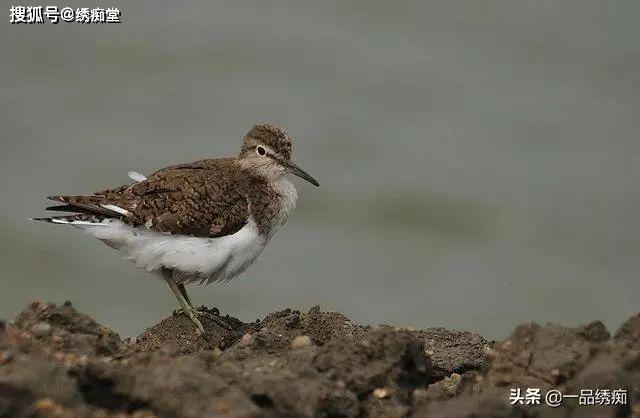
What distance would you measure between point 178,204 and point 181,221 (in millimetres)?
146

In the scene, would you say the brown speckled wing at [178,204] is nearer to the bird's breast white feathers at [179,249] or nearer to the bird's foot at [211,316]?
the bird's breast white feathers at [179,249]

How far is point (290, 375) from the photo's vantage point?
18.6ft

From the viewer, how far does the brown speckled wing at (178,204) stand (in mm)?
9258

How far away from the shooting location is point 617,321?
1564 cm

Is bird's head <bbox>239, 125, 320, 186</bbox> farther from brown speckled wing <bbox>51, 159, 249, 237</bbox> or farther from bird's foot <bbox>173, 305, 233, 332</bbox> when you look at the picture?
bird's foot <bbox>173, 305, 233, 332</bbox>

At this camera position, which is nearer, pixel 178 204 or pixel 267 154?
pixel 178 204

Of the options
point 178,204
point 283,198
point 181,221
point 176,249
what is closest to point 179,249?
point 176,249

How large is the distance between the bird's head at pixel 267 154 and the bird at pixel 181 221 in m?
0.43

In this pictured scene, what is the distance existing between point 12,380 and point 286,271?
37.3ft

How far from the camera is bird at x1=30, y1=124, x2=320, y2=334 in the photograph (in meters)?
9.27

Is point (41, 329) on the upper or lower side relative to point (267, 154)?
lower

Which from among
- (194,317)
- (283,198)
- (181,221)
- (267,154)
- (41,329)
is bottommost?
(41,329)

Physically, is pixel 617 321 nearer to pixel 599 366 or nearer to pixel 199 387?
pixel 599 366

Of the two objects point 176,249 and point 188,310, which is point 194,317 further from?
point 176,249
